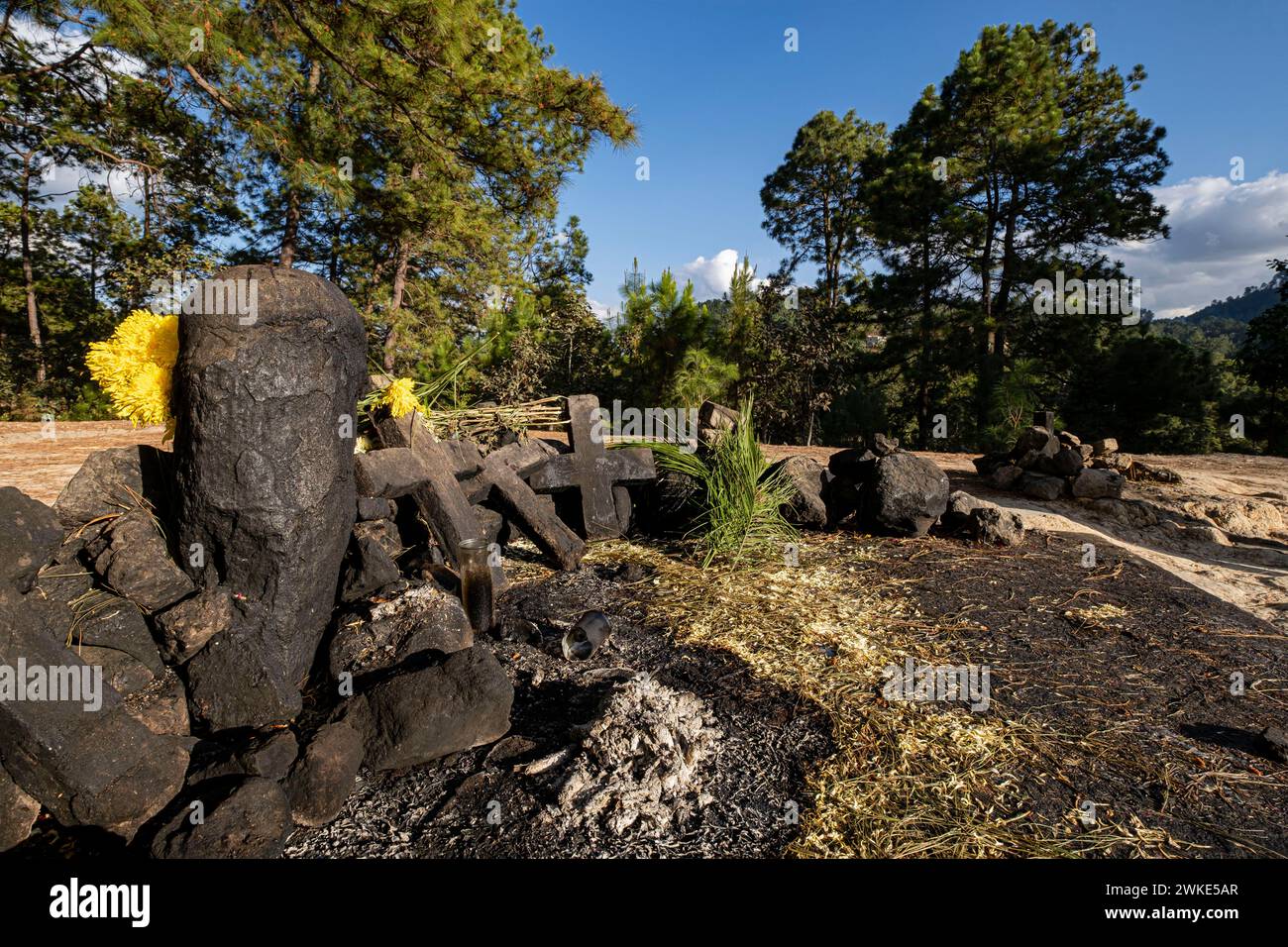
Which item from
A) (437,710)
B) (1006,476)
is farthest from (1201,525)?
(437,710)

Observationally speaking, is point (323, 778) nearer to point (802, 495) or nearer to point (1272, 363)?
point (802, 495)

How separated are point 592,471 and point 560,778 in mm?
3107

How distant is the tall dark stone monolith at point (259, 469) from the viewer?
2541mm

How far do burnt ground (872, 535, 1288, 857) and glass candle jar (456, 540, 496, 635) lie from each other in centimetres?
260

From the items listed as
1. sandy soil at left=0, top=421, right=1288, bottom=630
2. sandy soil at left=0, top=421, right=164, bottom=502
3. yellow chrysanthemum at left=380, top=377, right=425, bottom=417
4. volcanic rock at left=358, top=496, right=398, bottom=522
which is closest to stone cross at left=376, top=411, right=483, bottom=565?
yellow chrysanthemum at left=380, top=377, right=425, bottom=417

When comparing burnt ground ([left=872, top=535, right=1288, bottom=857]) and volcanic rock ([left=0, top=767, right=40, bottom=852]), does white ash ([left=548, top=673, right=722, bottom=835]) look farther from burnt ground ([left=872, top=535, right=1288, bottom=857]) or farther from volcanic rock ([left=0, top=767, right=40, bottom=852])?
volcanic rock ([left=0, top=767, right=40, bottom=852])

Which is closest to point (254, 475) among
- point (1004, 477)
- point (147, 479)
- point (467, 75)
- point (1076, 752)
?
point (147, 479)

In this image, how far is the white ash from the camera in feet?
6.88

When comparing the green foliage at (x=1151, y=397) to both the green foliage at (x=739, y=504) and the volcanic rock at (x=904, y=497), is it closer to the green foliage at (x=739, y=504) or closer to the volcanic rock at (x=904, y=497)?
the volcanic rock at (x=904, y=497)

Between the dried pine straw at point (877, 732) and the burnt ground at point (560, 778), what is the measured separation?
0.12m

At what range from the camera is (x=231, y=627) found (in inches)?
103

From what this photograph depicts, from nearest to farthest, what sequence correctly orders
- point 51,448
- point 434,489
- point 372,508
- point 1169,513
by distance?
point 372,508 < point 434,489 < point 51,448 < point 1169,513

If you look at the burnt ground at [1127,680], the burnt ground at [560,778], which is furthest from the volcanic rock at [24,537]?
the burnt ground at [1127,680]
